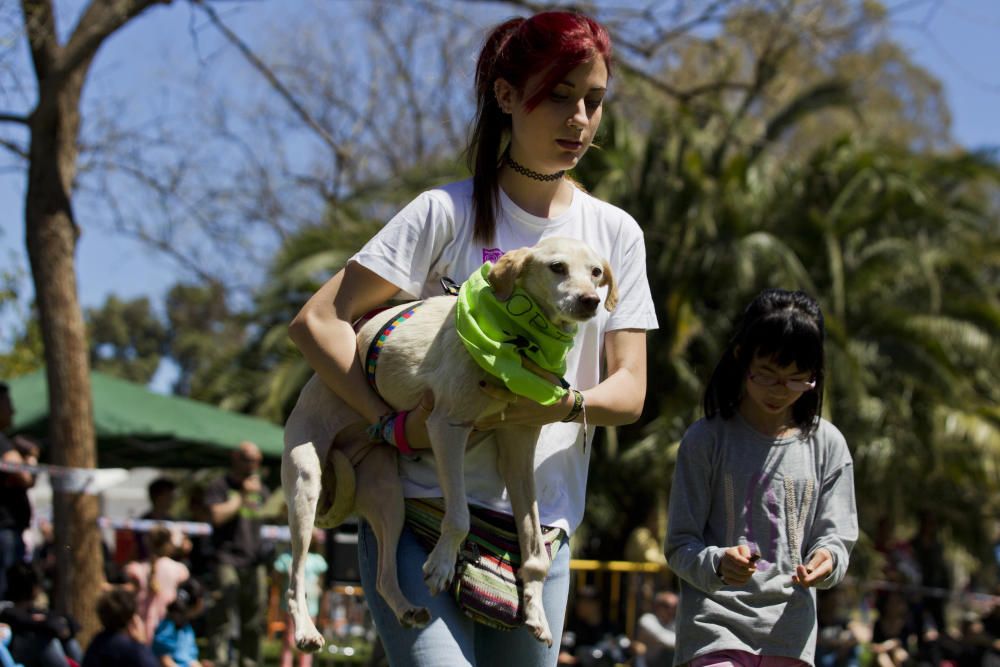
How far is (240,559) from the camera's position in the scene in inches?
399

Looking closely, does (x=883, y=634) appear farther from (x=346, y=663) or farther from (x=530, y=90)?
(x=530, y=90)

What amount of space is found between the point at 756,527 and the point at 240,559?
24.9ft

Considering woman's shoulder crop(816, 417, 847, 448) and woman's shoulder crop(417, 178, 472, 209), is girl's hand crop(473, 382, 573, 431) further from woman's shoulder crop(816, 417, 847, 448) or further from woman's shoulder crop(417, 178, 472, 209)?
woman's shoulder crop(816, 417, 847, 448)

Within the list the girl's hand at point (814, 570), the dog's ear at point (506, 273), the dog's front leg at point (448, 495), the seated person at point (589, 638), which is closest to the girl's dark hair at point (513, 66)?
the dog's ear at point (506, 273)

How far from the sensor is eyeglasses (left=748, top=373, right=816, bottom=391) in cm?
322

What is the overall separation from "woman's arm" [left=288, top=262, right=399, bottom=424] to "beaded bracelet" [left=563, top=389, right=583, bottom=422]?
1.35ft

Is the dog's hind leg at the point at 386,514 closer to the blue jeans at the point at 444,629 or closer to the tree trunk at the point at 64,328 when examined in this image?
the blue jeans at the point at 444,629

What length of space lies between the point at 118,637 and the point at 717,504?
4661 mm

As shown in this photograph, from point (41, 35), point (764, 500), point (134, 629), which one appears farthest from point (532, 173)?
point (41, 35)

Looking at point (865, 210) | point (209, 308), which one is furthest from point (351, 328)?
point (209, 308)

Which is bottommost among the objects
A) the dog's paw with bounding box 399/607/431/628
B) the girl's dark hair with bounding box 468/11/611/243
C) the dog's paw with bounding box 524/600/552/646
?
the dog's paw with bounding box 524/600/552/646

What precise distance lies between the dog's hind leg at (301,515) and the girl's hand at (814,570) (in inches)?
48.1

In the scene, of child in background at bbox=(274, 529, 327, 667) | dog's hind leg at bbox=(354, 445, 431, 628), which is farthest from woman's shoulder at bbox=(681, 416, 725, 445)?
child in background at bbox=(274, 529, 327, 667)

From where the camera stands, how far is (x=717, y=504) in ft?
10.8
